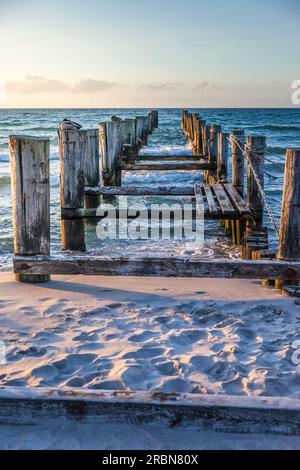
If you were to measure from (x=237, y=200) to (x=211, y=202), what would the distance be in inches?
18.0

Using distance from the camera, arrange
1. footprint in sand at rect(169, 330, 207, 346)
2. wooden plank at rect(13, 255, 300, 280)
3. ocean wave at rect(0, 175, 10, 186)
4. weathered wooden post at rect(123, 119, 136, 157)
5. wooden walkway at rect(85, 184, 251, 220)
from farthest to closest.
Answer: ocean wave at rect(0, 175, 10, 186), weathered wooden post at rect(123, 119, 136, 157), wooden walkway at rect(85, 184, 251, 220), wooden plank at rect(13, 255, 300, 280), footprint in sand at rect(169, 330, 207, 346)

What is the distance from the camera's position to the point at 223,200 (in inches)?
275

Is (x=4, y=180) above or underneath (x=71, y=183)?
underneath

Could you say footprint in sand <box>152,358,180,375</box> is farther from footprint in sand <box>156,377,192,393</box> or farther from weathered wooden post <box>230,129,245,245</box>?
weathered wooden post <box>230,129,245,245</box>

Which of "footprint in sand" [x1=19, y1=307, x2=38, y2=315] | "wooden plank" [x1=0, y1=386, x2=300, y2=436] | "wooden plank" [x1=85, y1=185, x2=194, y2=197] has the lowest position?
"footprint in sand" [x1=19, y1=307, x2=38, y2=315]

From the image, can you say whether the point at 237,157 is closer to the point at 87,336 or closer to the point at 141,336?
the point at 141,336

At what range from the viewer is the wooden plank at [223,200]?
6348 millimetres

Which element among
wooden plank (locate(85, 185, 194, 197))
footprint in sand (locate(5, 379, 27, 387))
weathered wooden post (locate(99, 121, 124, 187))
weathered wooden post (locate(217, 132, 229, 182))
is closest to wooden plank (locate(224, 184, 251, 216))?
wooden plank (locate(85, 185, 194, 197))

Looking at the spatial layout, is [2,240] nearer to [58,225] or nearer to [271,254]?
[58,225]

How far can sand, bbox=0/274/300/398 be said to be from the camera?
114 inches

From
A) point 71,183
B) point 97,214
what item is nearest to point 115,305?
point 97,214

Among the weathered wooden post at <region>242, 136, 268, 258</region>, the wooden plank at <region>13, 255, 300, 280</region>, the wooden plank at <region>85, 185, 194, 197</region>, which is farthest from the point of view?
the wooden plank at <region>85, 185, 194, 197</region>

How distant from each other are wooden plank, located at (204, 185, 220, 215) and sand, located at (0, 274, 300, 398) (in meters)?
1.52

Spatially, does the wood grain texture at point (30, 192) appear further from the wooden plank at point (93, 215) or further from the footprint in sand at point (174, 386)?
the footprint in sand at point (174, 386)
